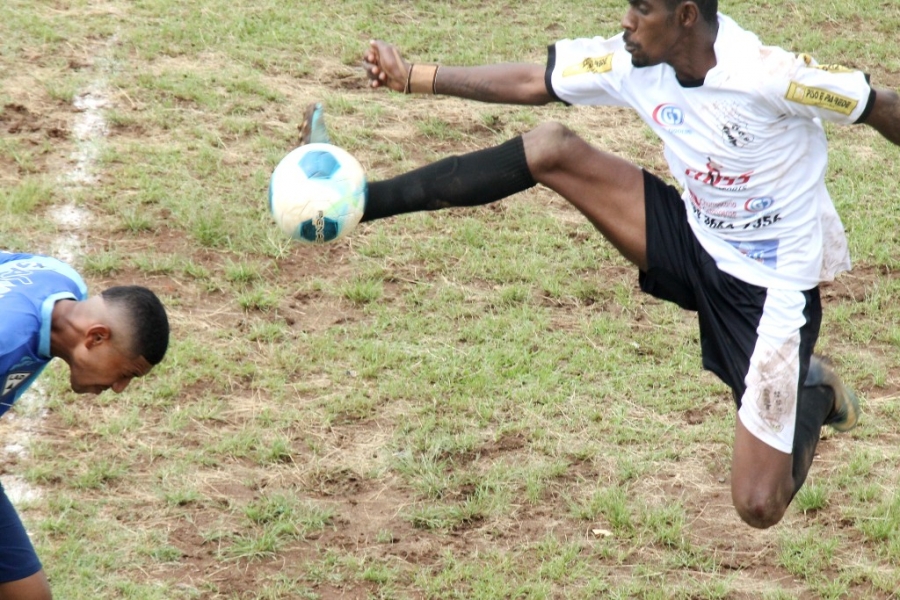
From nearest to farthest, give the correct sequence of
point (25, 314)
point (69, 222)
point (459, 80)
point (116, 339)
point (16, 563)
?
point (25, 314)
point (116, 339)
point (16, 563)
point (459, 80)
point (69, 222)

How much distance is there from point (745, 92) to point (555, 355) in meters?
2.23

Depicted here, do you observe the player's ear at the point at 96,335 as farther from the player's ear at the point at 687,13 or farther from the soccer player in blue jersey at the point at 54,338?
the player's ear at the point at 687,13

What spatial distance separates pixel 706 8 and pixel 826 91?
21.7 inches

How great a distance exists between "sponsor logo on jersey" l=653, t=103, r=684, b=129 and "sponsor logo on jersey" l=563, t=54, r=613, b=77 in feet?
0.90

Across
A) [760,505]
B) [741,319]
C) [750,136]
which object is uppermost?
[750,136]

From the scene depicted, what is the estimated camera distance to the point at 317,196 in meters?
4.50

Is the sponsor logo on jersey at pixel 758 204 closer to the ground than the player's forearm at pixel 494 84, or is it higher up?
closer to the ground

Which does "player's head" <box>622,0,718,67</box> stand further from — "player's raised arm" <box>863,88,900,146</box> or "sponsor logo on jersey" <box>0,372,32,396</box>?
"sponsor logo on jersey" <box>0,372,32,396</box>

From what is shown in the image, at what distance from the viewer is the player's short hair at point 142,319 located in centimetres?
377

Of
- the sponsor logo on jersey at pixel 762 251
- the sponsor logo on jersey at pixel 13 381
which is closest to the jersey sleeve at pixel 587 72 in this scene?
the sponsor logo on jersey at pixel 762 251

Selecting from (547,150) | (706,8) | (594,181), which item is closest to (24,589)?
(547,150)

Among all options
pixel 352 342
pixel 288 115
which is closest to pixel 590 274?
pixel 352 342

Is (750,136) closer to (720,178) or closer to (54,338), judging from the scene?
(720,178)

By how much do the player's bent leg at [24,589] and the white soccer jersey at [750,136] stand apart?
2695mm
